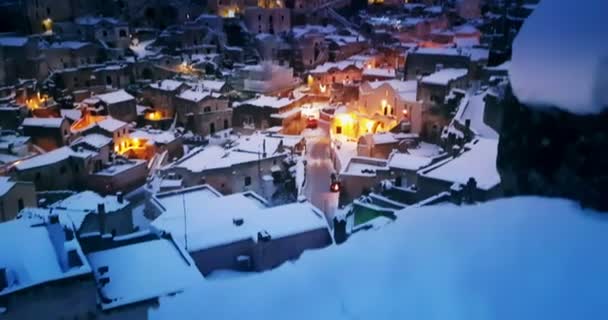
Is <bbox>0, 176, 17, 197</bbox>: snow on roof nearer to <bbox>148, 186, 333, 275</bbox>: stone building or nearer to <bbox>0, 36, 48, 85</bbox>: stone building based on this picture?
<bbox>148, 186, 333, 275</bbox>: stone building

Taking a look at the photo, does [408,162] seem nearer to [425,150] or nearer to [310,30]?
[425,150]

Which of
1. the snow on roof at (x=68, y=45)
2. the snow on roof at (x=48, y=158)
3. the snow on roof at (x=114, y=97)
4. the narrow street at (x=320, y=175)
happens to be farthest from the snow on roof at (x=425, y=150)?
the snow on roof at (x=68, y=45)

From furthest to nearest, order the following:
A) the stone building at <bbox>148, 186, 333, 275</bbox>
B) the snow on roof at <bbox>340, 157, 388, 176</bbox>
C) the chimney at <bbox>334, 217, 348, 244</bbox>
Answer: the snow on roof at <bbox>340, 157, 388, 176</bbox> → the stone building at <bbox>148, 186, 333, 275</bbox> → the chimney at <bbox>334, 217, 348, 244</bbox>

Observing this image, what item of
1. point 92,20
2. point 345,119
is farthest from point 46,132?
point 92,20

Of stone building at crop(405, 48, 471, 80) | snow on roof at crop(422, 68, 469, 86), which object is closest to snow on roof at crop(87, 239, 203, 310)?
snow on roof at crop(422, 68, 469, 86)

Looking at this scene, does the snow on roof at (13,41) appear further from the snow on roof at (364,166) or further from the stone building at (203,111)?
the snow on roof at (364,166)

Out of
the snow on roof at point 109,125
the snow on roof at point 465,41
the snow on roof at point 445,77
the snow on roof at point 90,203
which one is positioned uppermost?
the snow on roof at point 465,41
